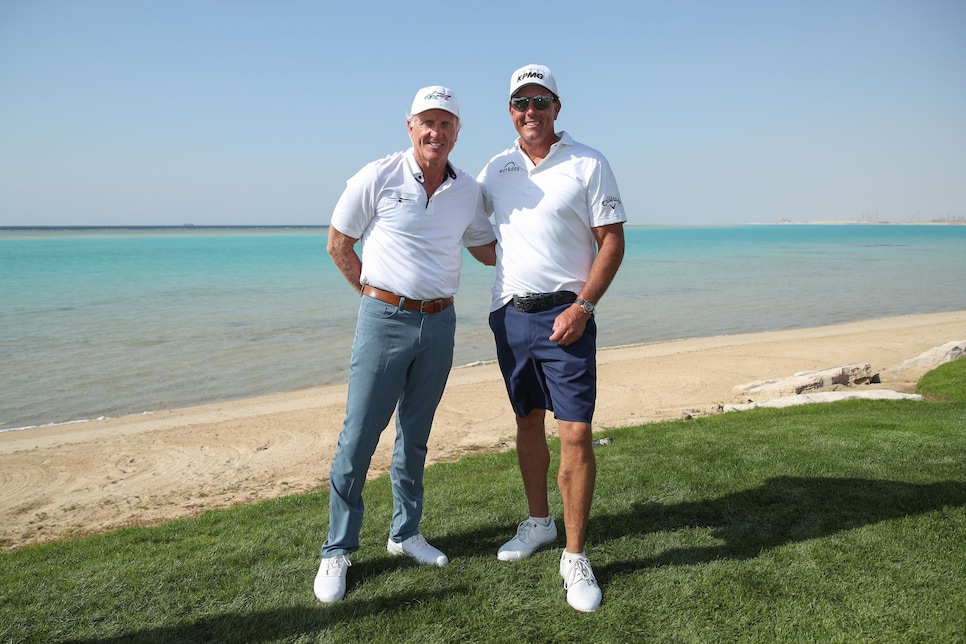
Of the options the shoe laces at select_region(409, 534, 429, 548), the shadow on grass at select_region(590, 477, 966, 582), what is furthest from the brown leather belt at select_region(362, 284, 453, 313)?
the shadow on grass at select_region(590, 477, 966, 582)

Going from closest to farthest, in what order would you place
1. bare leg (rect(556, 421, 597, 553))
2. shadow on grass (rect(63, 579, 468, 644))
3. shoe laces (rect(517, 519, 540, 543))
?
shadow on grass (rect(63, 579, 468, 644)) → bare leg (rect(556, 421, 597, 553)) → shoe laces (rect(517, 519, 540, 543))

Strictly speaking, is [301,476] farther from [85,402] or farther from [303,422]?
[85,402]

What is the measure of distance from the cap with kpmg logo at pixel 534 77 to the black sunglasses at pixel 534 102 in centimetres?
4

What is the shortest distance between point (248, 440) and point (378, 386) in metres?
6.56

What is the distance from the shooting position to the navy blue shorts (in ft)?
11.4

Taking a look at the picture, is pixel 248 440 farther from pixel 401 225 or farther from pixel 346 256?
pixel 401 225

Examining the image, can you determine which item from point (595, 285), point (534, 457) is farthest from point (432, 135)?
point (534, 457)

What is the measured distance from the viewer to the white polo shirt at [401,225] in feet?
11.5

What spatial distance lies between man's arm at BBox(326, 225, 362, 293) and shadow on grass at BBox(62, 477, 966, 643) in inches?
63.4

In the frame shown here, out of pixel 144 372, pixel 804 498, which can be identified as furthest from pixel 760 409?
pixel 144 372

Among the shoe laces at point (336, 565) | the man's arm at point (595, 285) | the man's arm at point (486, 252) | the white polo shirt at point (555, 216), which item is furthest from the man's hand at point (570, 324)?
the shoe laces at point (336, 565)

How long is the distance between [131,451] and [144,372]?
246 inches

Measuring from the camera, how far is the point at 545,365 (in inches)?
141

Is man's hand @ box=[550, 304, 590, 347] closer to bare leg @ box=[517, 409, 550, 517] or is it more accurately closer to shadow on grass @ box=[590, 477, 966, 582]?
bare leg @ box=[517, 409, 550, 517]
